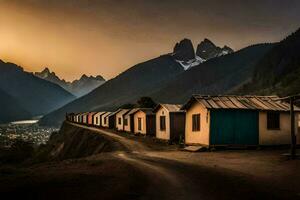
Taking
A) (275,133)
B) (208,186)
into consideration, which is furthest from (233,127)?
(208,186)

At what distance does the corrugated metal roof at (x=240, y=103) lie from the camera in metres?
31.2

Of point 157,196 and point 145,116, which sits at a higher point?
point 145,116

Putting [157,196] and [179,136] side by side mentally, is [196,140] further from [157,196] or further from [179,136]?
[157,196]

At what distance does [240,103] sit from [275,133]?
374 cm

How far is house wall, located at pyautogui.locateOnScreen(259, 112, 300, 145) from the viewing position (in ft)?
104

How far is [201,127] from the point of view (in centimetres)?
3186

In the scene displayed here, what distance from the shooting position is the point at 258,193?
1238cm

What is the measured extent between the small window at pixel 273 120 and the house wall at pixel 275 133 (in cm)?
28

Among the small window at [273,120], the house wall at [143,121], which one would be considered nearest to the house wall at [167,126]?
the house wall at [143,121]

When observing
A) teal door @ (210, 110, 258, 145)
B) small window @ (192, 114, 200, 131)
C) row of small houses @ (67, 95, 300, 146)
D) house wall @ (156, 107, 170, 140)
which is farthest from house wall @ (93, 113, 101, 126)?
teal door @ (210, 110, 258, 145)

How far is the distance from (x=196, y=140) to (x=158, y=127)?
12303 millimetres

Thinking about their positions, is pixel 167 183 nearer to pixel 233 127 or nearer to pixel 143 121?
pixel 233 127

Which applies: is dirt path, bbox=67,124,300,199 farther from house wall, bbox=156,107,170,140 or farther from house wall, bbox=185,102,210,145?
house wall, bbox=156,107,170,140

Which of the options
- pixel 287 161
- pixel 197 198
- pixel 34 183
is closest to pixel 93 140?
pixel 287 161
